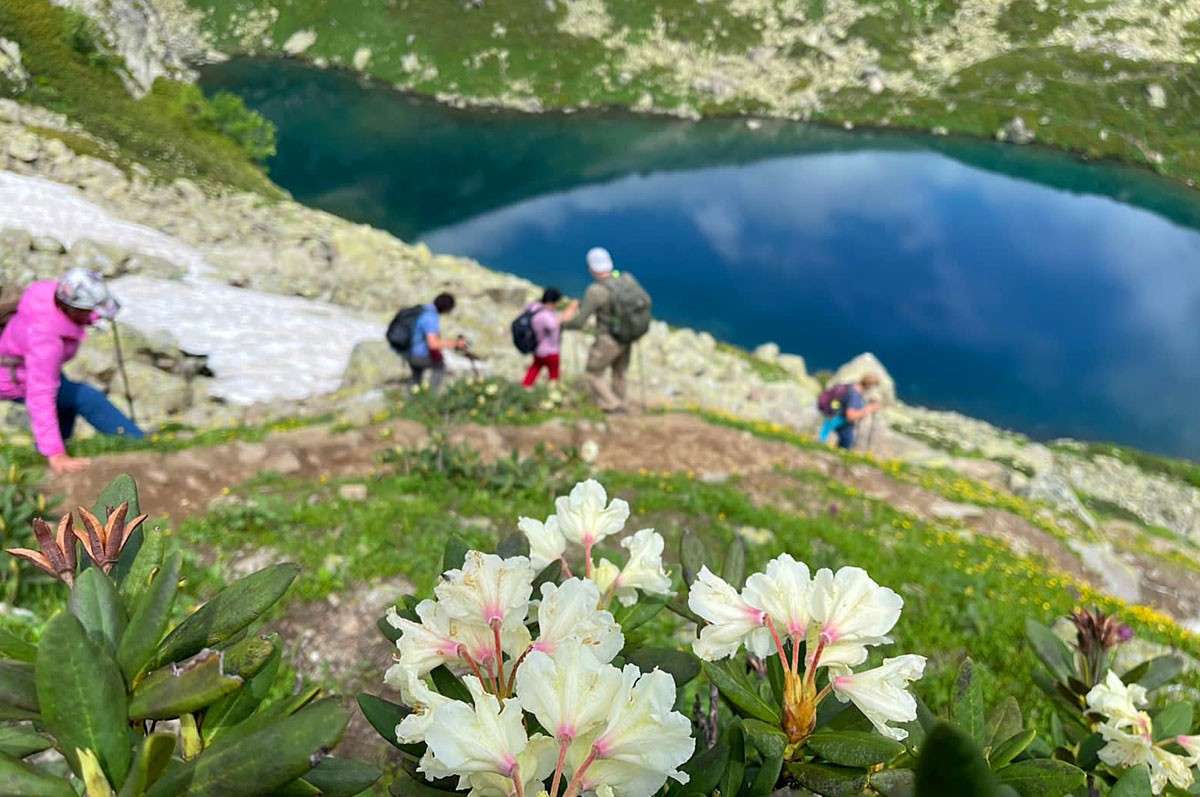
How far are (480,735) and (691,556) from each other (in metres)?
0.84

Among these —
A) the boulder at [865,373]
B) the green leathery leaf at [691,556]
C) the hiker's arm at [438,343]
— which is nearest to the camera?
the green leathery leaf at [691,556]

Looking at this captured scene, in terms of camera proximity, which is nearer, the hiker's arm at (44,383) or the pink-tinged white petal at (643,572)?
the pink-tinged white petal at (643,572)

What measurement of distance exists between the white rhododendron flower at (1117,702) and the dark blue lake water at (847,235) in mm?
29813

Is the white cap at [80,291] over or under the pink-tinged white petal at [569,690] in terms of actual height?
under

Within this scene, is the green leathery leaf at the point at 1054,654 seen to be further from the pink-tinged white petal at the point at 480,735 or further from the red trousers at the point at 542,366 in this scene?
the red trousers at the point at 542,366

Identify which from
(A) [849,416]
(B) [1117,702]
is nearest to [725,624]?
(B) [1117,702]

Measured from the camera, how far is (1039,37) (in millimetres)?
70625

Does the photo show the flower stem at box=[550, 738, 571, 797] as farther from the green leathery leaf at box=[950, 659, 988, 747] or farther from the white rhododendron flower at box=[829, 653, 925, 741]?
the green leathery leaf at box=[950, 659, 988, 747]

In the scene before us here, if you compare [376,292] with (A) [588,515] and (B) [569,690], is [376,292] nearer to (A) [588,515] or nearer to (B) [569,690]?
(A) [588,515]

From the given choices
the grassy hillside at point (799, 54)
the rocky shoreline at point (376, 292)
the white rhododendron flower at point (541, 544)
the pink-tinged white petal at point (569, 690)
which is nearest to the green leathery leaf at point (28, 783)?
the pink-tinged white petal at point (569, 690)

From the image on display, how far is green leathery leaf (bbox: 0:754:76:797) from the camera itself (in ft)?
2.99

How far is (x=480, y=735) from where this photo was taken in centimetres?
90

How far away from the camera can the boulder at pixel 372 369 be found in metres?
13.6

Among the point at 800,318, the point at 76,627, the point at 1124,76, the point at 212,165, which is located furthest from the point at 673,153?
the point at 76,627
